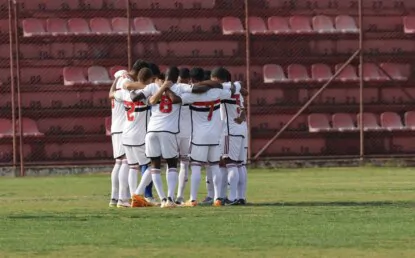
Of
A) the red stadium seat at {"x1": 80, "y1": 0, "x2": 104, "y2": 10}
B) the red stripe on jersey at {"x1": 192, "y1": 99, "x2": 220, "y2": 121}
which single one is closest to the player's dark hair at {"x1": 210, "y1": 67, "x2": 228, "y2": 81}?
the red stripe on jersey at {"x1": 192, "y1": 99, "x2": 220, "y2": 121}

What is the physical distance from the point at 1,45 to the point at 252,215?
625 inches

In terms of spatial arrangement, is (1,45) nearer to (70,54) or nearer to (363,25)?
(70,54)

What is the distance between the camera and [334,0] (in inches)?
1320

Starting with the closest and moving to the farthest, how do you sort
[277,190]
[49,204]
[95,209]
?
[95,209], [49,204], [277,190]

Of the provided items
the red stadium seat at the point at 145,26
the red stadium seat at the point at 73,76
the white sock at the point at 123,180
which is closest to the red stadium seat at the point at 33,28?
the red stadium seat at the point at 73,76

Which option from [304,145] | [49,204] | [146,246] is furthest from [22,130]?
Result: [146,246]

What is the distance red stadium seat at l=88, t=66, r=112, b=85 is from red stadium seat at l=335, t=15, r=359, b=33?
18.9ft

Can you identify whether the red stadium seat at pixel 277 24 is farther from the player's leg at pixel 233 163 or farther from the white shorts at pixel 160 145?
the white shorts at pixel 160 145

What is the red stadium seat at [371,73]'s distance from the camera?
33031 millimetres

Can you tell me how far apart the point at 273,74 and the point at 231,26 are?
1521 millimetres

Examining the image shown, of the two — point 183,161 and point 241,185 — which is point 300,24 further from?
point 183,161

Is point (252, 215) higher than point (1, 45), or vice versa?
point (1, 45)

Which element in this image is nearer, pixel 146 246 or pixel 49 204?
pixel 146 246

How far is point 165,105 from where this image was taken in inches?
746
